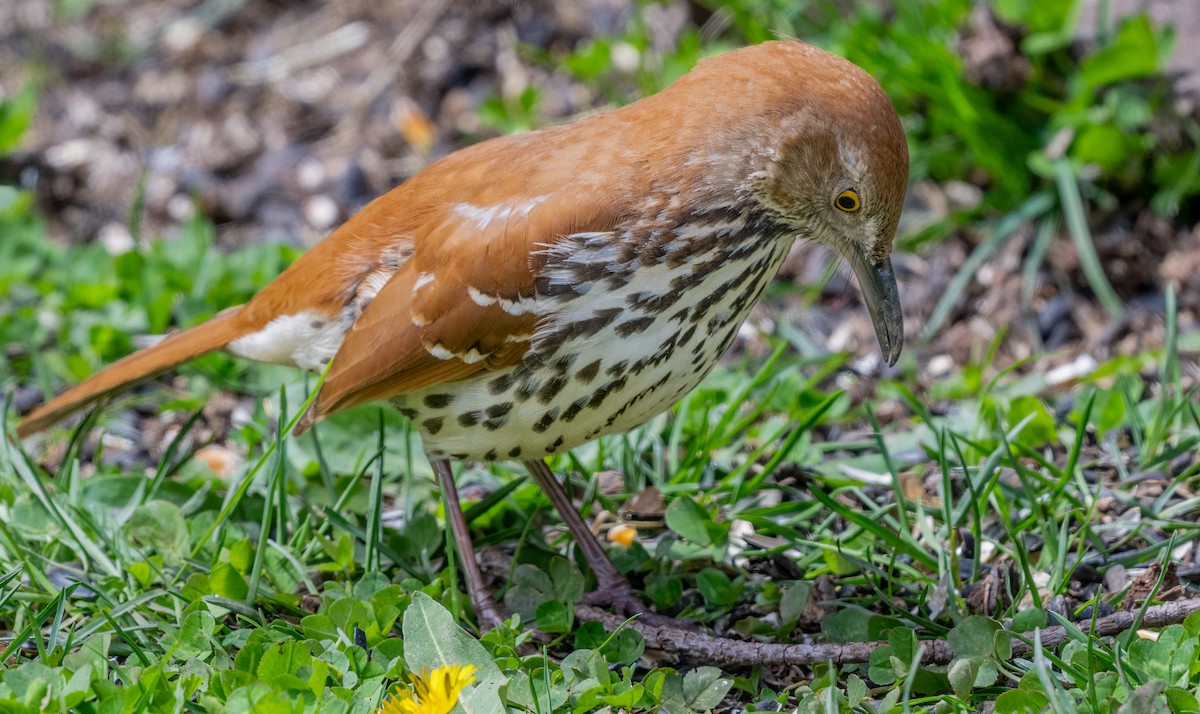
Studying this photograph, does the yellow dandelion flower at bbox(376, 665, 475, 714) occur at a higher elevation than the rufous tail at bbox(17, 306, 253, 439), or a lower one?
lower

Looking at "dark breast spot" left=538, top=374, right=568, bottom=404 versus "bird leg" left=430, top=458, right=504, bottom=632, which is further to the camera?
"bird leg" left=430, top=458, right=504, bottom=632

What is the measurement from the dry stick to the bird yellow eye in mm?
1000

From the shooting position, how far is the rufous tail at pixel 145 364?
3756 mm

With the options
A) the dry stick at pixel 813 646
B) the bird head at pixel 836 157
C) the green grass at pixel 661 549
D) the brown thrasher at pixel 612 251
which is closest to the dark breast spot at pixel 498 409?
the brown thrasher at pixel 612 251

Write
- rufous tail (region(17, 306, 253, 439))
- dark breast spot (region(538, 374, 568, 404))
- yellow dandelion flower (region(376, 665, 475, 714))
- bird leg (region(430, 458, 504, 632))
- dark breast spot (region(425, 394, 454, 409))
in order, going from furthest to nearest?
rufous tail (region(17, 306, 253, 439))
bird leg (region(430, 458, 504, 632))
dark breast spot (region(425, 394, 454, 409))
dark breast spot (region(538, 374, 568, 404))
yellow dandelion flower (region(376, 665, 475, 714))

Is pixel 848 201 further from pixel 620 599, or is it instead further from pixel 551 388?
pixel 620 599

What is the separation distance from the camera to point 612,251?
3.05 metres

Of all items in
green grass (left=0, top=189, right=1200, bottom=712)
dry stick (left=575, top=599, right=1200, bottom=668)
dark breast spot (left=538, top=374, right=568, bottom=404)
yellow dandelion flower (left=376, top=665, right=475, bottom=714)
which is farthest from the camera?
dark breast spot (left=538, top=374, right=568, bottom=404)

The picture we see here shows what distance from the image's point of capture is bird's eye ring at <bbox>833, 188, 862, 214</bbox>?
10.3 ft

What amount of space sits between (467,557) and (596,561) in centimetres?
35

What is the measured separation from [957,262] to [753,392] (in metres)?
1.50

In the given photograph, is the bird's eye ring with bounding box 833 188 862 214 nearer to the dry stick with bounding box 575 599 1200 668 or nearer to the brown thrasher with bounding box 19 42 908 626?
the brown thrasher with bounding box 19 42 908 626

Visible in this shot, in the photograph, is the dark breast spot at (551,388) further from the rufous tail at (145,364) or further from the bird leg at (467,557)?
the rufous tail at (145,364)

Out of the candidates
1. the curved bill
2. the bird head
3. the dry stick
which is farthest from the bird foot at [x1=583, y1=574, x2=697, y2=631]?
the bird head
